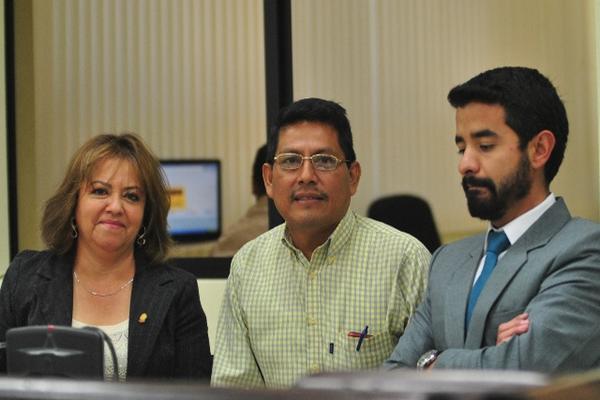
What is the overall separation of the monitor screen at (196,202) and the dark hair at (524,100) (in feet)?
7.82

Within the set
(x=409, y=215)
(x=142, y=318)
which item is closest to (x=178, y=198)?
(x=409, y=215)

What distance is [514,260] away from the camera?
91.0 inches

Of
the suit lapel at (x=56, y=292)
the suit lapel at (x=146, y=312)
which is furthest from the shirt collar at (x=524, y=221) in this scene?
the suit lapel at (x=56, y=292)

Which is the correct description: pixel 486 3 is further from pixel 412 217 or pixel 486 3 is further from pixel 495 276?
pixel 495 276

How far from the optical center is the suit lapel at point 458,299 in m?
2.38

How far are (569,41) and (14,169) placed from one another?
2696 mm

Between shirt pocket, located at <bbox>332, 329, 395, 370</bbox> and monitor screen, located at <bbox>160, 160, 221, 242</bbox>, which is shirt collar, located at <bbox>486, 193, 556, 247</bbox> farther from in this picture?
monitor screen, located at <bbox>160, 160, 221, 242</bbox>

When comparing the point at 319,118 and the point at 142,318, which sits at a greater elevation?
the point at 319,118

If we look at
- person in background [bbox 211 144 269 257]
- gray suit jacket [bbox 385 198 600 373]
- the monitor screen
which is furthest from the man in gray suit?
the monitor screen

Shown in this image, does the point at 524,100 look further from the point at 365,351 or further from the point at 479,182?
the point at 365,351

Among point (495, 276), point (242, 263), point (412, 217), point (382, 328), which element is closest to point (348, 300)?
point (382, 328)

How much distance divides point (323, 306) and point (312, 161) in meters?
0.41

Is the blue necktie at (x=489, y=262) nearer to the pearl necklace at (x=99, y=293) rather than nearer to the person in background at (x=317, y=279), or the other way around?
the person in background at (x=317, y=279)

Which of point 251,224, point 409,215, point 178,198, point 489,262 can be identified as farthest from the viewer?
point 178,198
